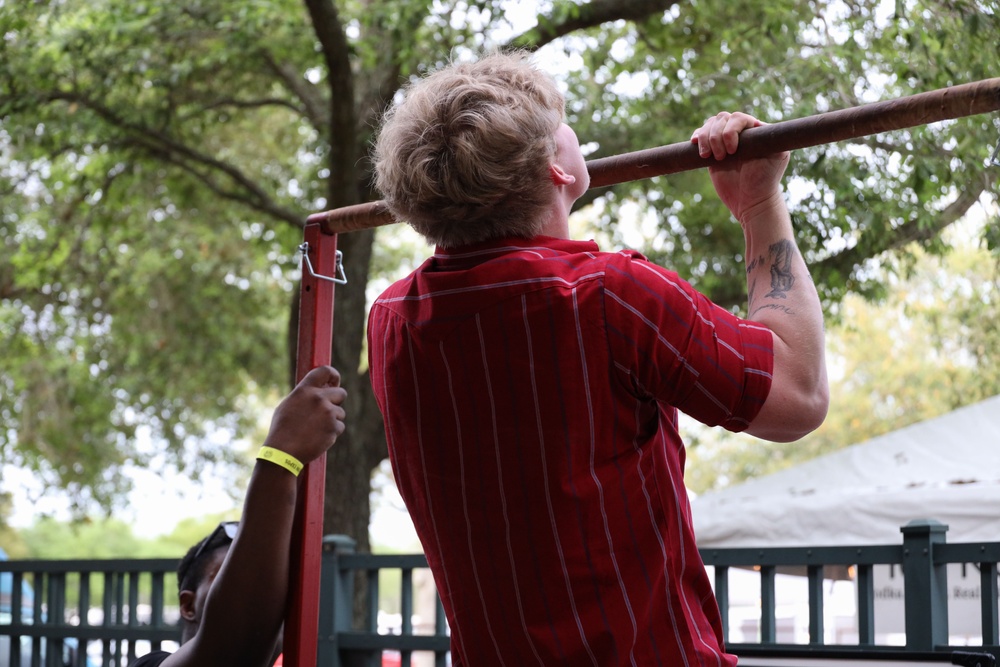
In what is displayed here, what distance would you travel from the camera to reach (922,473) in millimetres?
5645

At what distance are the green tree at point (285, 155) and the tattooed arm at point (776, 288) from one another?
284 cm

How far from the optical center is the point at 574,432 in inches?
51.0

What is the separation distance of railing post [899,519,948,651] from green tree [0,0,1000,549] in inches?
80.3

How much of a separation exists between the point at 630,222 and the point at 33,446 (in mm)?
8109

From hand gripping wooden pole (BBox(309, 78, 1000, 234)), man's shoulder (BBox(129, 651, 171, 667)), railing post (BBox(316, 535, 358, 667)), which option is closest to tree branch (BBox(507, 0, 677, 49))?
railing post (BBox(316, 535, 358, 667))

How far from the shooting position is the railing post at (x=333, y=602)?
3701 mm

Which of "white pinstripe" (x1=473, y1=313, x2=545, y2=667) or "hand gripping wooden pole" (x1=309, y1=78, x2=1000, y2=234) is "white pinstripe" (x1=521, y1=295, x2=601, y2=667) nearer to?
"white pinstripe" (x1=473, y1=313, x2=545, y2=667)

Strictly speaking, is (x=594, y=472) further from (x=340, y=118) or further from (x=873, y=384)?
(x=873, y=384)

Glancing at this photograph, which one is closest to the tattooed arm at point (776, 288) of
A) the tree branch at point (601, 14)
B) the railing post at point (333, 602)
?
the railing post at point (333, 602)

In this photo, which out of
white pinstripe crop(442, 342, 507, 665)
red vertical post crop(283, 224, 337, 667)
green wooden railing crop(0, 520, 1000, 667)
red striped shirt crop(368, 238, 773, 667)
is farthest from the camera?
green wooden railing crop(0, 520, 1000, 667)

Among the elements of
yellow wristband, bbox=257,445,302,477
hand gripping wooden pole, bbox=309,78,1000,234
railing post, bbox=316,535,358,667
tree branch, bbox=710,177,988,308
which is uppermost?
tree branch, bbox=710,177,988,308

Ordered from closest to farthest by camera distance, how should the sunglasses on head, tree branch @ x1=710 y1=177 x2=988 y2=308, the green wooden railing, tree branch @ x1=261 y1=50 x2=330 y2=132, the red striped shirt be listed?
the red striped shirt → the sunglasses on head → the green wooden railing → tree branch @ x1=710 y1=177 x2=988 y2=308 → tree branch @ x1=261 y1=50 x2=330 y2=132

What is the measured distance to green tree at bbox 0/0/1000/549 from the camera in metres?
5.29

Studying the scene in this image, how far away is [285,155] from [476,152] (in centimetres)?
935
